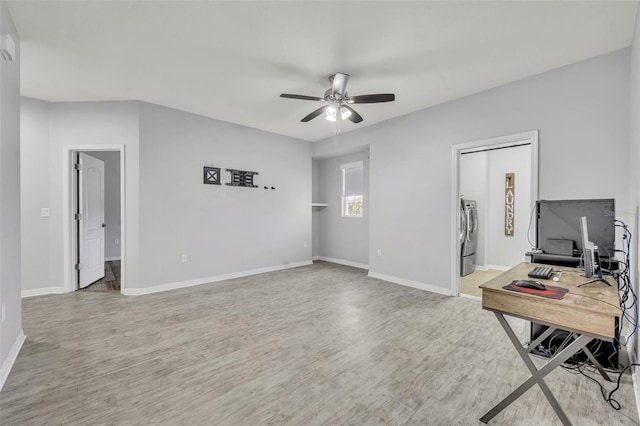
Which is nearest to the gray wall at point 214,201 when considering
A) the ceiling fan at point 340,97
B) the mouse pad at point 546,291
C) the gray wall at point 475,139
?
the gray wall at point 475,139

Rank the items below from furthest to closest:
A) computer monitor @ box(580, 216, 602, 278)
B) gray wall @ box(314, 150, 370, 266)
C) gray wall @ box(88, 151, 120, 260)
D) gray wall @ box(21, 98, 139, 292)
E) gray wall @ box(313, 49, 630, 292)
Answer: gray wall @ box(88, 151, 120, 260) < gray wall @ box(314, 150, 370, 266) < gray wall @ box(21, 98, 139, 292) < gray wall @ box(313, 49, 630, 292) < computer monitor @ box(580, 216, 602, 278)

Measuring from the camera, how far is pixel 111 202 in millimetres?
6828

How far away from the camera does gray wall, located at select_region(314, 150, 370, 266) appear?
6.16 metres

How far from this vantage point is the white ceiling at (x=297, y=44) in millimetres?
2238

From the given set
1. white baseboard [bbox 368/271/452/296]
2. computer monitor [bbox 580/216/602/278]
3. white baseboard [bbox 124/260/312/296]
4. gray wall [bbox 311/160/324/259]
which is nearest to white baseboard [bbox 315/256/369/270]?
gray wall [bbox 311/160/324/259]

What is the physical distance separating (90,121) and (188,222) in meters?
1.99

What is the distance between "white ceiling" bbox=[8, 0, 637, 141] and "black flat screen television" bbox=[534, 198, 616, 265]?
1.52 metres

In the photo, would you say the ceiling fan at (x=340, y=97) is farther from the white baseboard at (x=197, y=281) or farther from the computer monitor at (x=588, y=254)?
the white baseboard at (x=197, y=281)

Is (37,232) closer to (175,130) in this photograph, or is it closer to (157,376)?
(175,130)

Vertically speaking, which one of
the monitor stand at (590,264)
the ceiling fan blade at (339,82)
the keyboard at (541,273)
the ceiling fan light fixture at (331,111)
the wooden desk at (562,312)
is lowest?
the wooden desk at (562,312)

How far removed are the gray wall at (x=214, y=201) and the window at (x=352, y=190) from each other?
85 cm

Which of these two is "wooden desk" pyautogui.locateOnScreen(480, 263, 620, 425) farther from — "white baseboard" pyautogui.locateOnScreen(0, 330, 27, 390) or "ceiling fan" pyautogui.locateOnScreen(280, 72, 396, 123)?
"white baseboard" pyautogui.locateOnScreen(0, 330, 27, 390)

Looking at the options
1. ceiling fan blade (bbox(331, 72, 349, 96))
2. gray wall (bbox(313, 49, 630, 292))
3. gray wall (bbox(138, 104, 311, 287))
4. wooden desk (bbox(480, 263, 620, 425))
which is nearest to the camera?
wooden desk (bbox(480, 263, 620, 425))

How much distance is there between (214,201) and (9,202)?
2809mm
